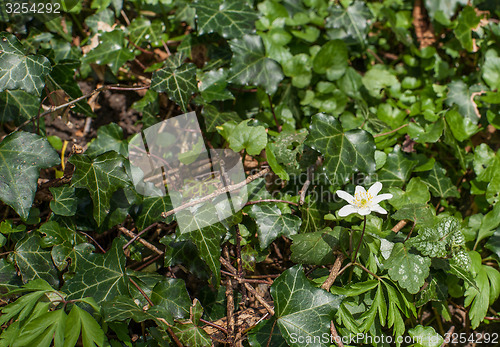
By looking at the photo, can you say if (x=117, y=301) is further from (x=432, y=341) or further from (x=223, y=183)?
(x=432, y=341)

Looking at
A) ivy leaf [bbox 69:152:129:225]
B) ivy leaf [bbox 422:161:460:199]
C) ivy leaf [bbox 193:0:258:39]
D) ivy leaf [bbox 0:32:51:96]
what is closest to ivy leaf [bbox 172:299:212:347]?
ivy leaf [bbox 69:152:129:225]

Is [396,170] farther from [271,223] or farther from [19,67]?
[19,67]

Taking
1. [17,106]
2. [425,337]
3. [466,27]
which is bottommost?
[425,337]

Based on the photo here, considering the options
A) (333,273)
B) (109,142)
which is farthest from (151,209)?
(333,273)

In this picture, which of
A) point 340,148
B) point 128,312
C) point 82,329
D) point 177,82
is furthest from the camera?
point 177,82

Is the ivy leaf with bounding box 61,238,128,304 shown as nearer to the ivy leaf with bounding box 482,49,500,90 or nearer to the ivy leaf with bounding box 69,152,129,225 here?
the ivy leaf with bounding box 69,152,129,225
